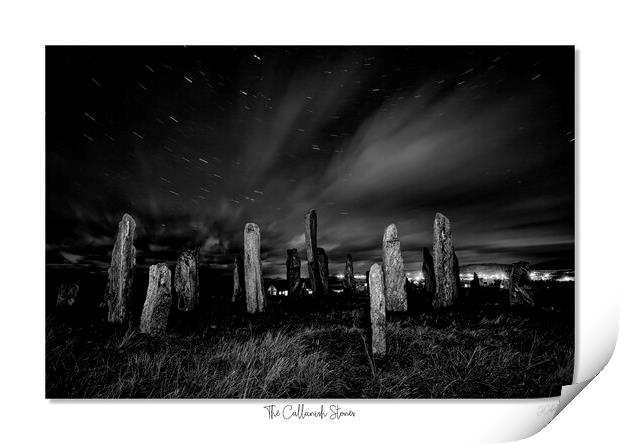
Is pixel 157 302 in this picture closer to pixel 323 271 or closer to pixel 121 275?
pixel 121 275

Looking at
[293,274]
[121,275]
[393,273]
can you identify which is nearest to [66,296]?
[121,275]

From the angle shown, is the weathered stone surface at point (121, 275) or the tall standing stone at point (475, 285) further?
the tall standing stone at point (475, 285)

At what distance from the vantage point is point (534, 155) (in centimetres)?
314

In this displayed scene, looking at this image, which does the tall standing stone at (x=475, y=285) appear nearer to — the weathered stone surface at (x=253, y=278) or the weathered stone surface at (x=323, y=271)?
the weathered stone surface at (x=323, y=271)

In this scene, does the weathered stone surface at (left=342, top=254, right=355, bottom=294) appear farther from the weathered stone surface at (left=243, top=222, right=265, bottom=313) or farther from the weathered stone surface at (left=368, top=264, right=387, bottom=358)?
the weathered stone surface at (left=243, top=222, right=265, bottom=313)

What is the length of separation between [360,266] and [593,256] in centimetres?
214

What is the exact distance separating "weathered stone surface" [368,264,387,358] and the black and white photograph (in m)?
0.02

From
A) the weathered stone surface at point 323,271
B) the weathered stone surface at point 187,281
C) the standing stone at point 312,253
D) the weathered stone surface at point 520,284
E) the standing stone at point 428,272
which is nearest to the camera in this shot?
the weathered stone surface at point 520,284

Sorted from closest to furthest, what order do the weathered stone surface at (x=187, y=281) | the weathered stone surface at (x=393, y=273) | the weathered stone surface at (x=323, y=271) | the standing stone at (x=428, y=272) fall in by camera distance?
the weathered stone surface at (x=393, y=273) < the weathered stone surface at (x=187, y=281) < the weathered stone surface at (x=323, y=271) < the standing stone at (x=428, y=272)

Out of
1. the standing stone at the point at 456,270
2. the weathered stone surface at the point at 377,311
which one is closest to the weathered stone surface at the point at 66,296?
the weathered stone surface at the point at 377,311

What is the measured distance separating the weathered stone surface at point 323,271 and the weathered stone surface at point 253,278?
65cm
